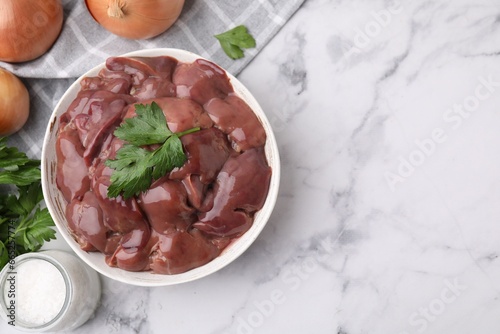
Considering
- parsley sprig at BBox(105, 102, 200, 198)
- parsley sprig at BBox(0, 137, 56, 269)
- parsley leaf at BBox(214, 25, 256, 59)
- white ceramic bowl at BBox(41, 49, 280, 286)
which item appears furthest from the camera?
parsley leaf at BBox(214, 25, 256, 59)

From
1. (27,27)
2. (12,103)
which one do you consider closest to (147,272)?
(12,103)

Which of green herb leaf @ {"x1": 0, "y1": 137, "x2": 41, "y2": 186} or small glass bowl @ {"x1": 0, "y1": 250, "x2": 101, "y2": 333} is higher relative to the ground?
green herb leaf @ {"x1": 0, "y1": 137, "x2": 41, "y2": 186}

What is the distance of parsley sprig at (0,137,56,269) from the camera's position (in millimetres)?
1705

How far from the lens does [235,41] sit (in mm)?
1805

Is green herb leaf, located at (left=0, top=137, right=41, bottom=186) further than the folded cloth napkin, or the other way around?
the folded cloth napkin

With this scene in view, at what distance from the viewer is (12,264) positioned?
1.70m

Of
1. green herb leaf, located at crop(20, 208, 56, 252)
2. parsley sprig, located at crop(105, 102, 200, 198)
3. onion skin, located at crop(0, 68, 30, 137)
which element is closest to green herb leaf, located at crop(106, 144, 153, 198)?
parsley sprig, located at crop(105, 102, 200, 198)

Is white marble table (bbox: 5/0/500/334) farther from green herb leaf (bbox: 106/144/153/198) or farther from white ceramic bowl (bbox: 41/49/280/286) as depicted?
green herb leaf (bbox: 106/144/153/198)

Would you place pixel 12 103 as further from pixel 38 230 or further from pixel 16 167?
pixel 38 230

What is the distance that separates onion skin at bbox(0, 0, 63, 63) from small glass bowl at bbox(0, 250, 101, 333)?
0.58m

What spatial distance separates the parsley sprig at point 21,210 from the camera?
5.59 ft

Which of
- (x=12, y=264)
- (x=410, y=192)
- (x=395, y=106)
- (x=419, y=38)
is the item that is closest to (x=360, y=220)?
(x=410, y=192)

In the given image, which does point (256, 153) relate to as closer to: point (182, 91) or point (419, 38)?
point (182, 91)

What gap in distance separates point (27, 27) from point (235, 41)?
1.94ft
